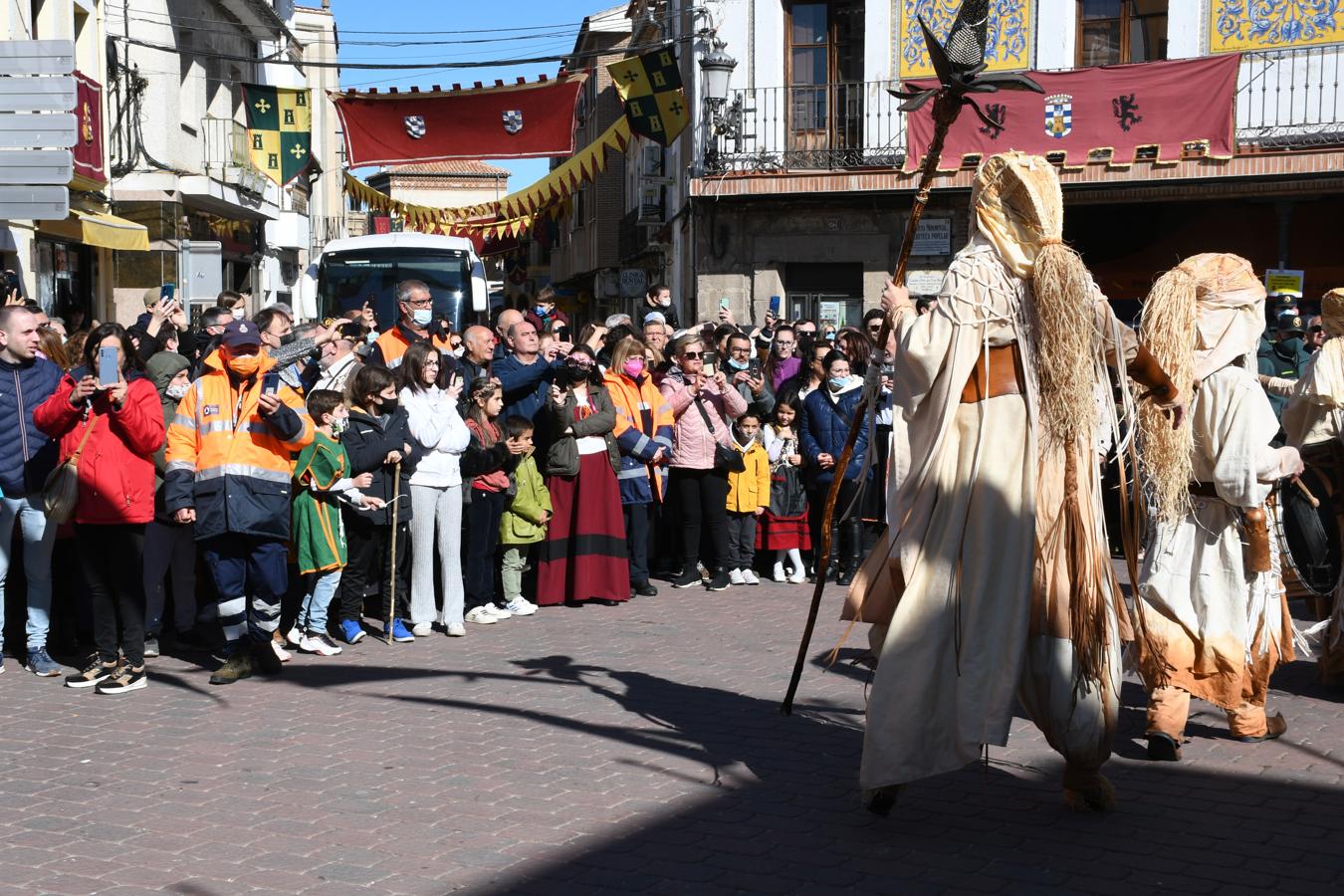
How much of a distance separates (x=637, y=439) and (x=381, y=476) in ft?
7.82

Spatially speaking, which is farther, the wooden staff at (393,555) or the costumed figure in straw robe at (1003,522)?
the wooden staff at (393,555)

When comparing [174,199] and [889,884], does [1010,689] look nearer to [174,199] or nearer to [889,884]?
[889,884]

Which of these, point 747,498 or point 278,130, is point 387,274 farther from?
point 747,498

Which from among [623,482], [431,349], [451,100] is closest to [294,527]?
[431,349]

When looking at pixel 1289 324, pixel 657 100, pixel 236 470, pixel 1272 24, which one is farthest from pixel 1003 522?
pixel 1272 24

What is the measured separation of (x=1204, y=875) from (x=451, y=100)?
56.5ft

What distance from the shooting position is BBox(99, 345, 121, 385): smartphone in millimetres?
7496

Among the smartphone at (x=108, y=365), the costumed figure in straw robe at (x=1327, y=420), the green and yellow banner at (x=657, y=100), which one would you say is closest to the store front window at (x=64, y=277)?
the green and yellow banner at (x=657, y=100)

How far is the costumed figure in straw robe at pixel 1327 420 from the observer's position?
25.7ft

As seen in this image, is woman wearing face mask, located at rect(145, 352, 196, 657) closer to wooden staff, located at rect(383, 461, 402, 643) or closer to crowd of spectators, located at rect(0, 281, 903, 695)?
crowd of spectators, located at rect(0, 281, 903, 695)

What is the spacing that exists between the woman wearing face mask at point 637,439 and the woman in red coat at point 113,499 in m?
3.94

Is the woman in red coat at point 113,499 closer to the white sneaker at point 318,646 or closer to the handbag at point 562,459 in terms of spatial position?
the white sneaker at point 318,646

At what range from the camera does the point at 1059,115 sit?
69.2 feet

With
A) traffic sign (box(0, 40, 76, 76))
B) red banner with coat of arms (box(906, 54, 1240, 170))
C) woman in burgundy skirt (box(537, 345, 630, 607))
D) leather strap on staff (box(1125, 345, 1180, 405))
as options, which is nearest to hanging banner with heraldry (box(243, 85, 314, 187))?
red banner with coat of arms (box(906, 54, 1240, 170))
